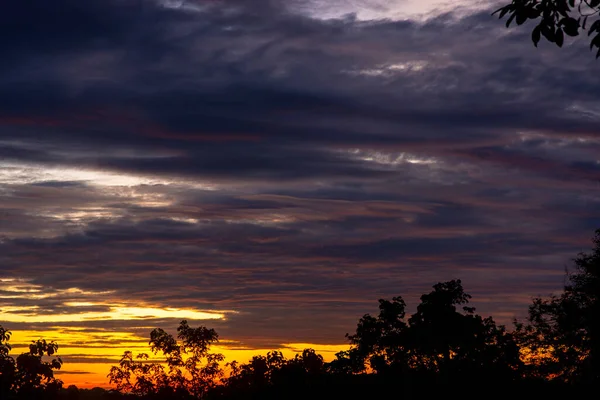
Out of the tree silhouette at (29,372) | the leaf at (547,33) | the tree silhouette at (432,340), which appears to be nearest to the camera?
the leaf at (547,33)

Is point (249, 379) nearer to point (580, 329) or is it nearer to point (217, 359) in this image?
point (217, 359)

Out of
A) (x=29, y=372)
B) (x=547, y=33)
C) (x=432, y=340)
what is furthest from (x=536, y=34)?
Answer: (x=432, y=340)

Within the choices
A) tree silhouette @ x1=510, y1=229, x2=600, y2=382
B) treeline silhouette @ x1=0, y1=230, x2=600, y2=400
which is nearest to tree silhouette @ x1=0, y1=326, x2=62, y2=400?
treeline silhouette @ x1=0, y1=230, x2=600, y2=400

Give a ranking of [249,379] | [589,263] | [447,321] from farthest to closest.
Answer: [249,379]
[447,321]
[589,263]

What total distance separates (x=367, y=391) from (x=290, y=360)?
32761 mm

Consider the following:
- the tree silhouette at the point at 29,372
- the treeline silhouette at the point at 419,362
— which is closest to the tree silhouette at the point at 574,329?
the treeline silhouette at the point at 419,362

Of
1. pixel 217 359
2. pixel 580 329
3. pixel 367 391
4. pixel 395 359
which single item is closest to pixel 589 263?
pixel 580 329

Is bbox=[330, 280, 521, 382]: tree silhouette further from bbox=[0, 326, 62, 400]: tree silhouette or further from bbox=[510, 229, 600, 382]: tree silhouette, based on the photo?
bbox=[0, 326, 62, 400]: tree silhouette

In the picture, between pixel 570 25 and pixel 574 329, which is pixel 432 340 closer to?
pixel 574 329

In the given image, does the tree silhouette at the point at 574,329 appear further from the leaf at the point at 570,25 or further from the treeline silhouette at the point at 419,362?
the leaf at the point at 570,25

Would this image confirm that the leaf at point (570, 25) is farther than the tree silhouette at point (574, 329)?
No

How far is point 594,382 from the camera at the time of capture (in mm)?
51375

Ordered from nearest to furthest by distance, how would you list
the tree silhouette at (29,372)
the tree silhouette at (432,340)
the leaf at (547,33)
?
the leaf at (547,33) < the tree silhouette at (29,372) < the tree silhouette at (432,340)

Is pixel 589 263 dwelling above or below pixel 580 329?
above
